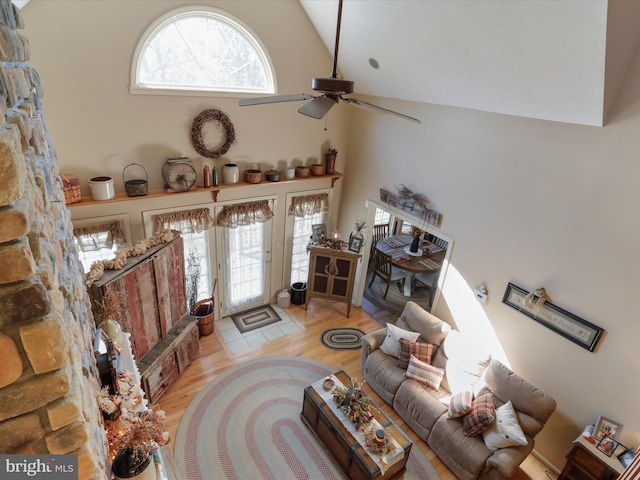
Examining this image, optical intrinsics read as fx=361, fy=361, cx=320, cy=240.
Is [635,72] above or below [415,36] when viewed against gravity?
below

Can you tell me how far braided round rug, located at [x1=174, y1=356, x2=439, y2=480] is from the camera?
3879 mm

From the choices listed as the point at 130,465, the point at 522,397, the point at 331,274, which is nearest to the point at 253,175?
the point at 331,274

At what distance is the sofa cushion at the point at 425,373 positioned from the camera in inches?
179

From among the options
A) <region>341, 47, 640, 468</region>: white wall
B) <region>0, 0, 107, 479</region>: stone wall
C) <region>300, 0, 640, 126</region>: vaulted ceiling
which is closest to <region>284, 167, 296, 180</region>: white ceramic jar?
<region>341, 47, 640, 468</region>: white wall

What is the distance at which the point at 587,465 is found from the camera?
3.52 meters

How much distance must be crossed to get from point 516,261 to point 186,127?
14.4 feet

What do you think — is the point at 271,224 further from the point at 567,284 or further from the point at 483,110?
the point at 567,284

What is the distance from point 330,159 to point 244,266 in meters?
2.29

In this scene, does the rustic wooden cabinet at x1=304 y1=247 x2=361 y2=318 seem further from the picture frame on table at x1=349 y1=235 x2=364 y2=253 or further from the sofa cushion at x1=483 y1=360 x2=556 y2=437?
the sofa cushion at x1=483 y1=360 x2=556 y2=437

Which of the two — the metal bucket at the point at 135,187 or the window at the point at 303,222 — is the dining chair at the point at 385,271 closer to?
the window at the point at 303,222

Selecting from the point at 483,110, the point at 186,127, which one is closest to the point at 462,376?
the point at 483,110

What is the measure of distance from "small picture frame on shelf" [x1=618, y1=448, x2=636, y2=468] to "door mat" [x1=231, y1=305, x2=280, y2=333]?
4.58 metres

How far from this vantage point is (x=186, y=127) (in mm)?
4695

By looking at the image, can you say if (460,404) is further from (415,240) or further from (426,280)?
(426,280)
